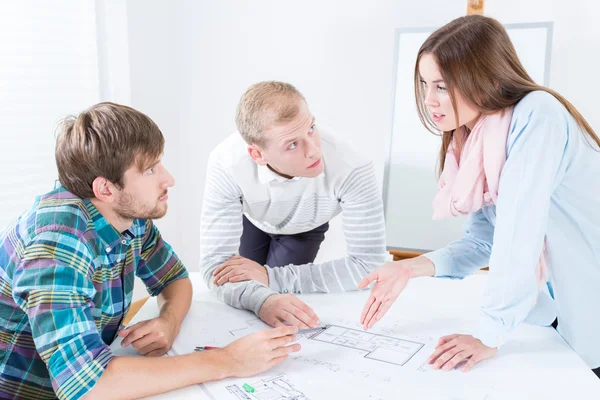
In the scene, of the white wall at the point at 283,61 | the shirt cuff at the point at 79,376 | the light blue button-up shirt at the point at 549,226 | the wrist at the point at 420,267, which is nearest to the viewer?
the shirt cuff at the point at 79,376

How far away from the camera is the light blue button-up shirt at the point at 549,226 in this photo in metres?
0.95

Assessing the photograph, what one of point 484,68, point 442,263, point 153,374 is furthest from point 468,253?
point 153,374

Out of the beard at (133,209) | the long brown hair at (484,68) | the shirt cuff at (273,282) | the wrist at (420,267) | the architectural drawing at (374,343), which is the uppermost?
the long brown hair at (484,68)

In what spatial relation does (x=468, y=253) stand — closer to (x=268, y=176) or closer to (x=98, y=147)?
(x=268, y=176)

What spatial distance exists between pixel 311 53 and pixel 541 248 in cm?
196

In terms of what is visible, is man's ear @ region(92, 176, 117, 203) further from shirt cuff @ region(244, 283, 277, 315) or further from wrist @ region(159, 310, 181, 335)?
shirt cuff @ region(244, 283, 277, 315)

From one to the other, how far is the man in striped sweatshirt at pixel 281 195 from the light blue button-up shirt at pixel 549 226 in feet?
1.52

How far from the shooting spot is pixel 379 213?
1.47 metres

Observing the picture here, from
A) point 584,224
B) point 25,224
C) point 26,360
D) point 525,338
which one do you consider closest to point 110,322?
point 26,360

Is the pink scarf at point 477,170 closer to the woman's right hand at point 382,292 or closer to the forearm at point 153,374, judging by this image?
the woman's right hand at point 382,292

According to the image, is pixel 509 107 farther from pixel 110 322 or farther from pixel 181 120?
pixel 181 120

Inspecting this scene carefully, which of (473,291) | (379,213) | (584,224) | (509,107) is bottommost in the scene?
(473,291)

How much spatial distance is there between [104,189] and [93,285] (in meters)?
0.18

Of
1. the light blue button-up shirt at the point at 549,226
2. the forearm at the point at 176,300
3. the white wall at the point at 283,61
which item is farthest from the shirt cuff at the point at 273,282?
the white wall at the point at 283,61
